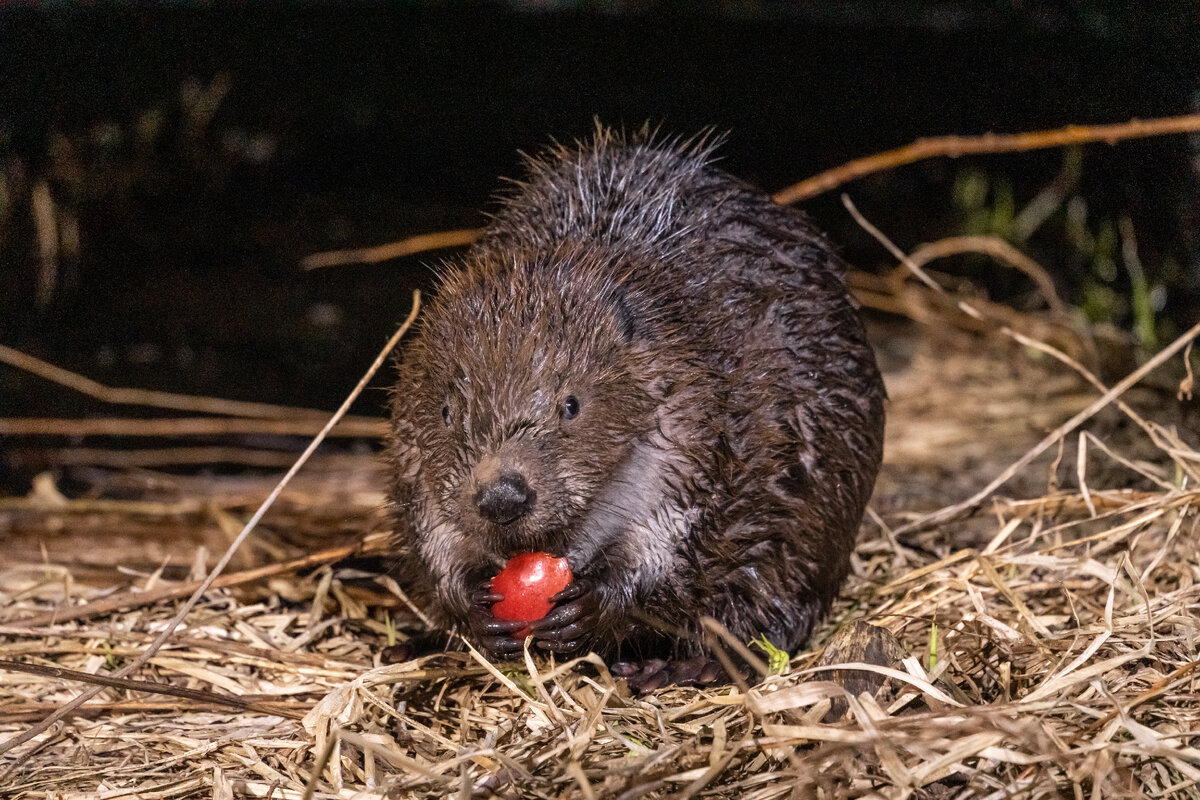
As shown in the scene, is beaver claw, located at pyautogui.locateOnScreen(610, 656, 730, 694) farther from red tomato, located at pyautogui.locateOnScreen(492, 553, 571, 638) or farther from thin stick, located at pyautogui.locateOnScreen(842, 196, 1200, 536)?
thin stick, located at pyautogui.locateOnScreen(842, 196, 1200, 536)

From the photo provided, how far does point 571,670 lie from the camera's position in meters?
3.16

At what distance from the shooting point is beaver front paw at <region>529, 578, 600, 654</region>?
2912mm

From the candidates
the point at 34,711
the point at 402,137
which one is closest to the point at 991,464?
the point at 34,711

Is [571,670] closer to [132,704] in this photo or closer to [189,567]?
[132,704]

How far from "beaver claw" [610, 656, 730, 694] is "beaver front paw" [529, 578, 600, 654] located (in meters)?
0.22

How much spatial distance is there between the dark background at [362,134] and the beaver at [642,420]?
244 centimetres

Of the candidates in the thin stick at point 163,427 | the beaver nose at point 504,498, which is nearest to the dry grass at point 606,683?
the beaver nose at point 504,498

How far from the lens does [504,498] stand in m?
2.68

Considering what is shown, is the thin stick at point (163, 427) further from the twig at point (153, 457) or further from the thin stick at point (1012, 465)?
the thin stick at point (1012, 465)

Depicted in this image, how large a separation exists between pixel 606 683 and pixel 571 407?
70cm

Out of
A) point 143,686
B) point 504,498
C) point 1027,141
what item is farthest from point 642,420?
point 1027,141

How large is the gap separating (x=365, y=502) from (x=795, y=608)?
2.30 metres

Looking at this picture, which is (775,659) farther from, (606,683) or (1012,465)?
(1012,465)

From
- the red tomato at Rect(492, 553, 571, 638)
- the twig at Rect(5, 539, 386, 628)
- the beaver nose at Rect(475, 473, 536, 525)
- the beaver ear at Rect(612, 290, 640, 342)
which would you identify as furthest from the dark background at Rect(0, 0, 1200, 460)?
the beaver nose at Rect(475, 473, 536, 525)
